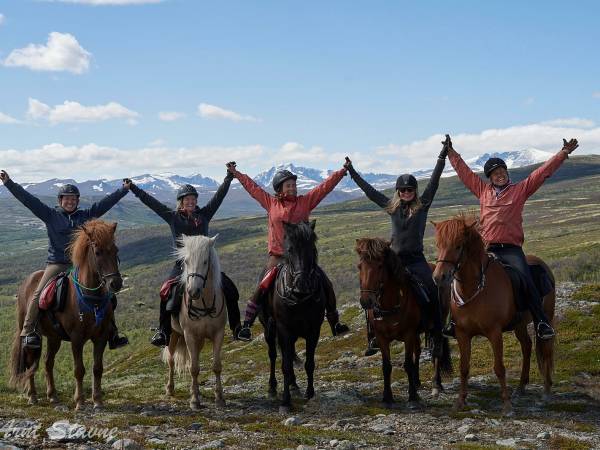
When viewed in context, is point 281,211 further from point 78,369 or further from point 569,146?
point 569,146

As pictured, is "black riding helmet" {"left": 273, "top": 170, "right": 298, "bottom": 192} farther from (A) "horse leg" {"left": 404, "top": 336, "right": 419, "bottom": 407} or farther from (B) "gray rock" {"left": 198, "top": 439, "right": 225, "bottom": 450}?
(B) "gray rock" {"left": 198, "top": 439, "right": 225, "bottom": 450}

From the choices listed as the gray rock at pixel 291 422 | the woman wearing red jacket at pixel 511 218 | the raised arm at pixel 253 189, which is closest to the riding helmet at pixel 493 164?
the woman wearing red jacket at pixel 511 218

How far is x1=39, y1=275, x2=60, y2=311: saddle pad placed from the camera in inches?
511

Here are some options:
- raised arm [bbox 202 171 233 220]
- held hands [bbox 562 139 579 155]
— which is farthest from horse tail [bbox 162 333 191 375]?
held hands [bbox 562 139 579 155]

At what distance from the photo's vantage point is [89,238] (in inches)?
476

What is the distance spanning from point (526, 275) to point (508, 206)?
1503 millimetres

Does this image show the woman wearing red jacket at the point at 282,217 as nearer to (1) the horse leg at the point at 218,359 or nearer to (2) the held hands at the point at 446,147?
(1) the horse leg at the point at 218,359

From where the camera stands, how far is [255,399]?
14031 mm

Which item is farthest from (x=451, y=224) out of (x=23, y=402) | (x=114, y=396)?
(x=23, y=402)

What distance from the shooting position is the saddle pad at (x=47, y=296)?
13.0 meters

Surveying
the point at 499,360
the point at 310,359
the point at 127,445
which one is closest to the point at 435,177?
the point at 499,360

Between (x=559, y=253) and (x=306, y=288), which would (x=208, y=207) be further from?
(x=559, y=253)

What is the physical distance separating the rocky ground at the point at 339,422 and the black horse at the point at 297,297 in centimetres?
129

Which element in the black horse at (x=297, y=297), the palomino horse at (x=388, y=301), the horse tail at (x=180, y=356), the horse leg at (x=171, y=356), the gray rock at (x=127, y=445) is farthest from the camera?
the horse leg at (x=171, y=356)
